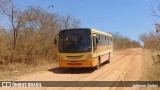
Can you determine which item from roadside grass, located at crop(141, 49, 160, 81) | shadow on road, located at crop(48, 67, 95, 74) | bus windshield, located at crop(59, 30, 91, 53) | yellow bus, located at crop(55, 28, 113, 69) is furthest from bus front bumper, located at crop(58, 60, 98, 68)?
roadside grass, located at crop(141, 49, 160, 81)

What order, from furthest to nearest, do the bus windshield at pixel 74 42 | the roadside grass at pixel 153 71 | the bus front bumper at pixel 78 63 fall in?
the bus windshield at pixel 74 42
the bus front bumper at pixel 78 63
the roadside grass at pixel 153 71

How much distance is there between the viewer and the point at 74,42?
21328 millimetres

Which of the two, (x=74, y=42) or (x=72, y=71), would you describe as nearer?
Answer: (x=74, y=42)

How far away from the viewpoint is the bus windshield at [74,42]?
2112 cm

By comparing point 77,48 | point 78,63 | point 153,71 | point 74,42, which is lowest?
point 153,71

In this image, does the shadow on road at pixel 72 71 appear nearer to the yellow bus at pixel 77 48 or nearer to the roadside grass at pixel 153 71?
the yellow bus at pixel 77 48

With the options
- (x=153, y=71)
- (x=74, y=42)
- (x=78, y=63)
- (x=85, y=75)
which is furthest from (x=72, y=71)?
(x=153, y=71)

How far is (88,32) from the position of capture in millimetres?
21375

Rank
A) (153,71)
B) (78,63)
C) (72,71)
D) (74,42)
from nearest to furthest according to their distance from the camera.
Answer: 1. (153,71)
2. (78,63)
3. (74,42)
4. (72,71)

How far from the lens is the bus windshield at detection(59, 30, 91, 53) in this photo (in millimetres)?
21125

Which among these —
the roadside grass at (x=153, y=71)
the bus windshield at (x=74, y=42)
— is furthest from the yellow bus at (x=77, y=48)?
the roadside grass at (x=153, y=71)

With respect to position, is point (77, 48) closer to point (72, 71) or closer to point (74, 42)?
point (74, 42)

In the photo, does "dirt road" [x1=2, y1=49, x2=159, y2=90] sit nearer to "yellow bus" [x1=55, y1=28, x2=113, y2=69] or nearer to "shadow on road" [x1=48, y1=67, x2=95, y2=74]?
"shadow on road" [x1=48, y1=67, x2=95, y2=74]

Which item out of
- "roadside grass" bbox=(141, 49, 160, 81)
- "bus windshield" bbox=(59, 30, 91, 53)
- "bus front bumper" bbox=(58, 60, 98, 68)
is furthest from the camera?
"bus windshield" bbox=(59, 30, 91, 53)
